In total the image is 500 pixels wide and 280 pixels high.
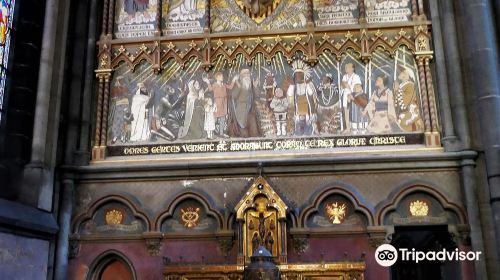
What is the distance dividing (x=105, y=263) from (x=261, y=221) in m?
3.14

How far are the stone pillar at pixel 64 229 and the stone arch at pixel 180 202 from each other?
1.68 meters

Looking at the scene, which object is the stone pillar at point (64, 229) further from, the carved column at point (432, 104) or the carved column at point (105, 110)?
the carved column at point (432, 104)

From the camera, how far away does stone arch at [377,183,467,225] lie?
32.3 feet

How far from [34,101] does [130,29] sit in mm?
2643

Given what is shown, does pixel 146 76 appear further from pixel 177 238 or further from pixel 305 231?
→ pixel 305 231

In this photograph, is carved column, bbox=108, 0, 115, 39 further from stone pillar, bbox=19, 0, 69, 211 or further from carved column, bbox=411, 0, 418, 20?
carved column, bbox=411, 0, 418, 20

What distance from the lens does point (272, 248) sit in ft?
31.9

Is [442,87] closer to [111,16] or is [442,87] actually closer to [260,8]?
[260,8]

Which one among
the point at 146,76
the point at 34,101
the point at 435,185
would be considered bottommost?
the point at 435,185

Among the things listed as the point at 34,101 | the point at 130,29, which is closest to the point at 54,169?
the point at 34,101

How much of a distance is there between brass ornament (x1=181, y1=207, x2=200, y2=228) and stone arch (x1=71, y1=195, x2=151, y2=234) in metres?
0.66

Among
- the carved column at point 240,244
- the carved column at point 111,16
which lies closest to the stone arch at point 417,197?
the carved column at point 240,244

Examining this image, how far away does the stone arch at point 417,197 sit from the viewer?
9.84 m

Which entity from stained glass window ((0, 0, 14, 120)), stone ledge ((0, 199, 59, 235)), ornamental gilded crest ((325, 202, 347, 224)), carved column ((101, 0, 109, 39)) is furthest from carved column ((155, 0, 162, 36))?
ornamental gilded crest ((325, 202, 347, 224))
